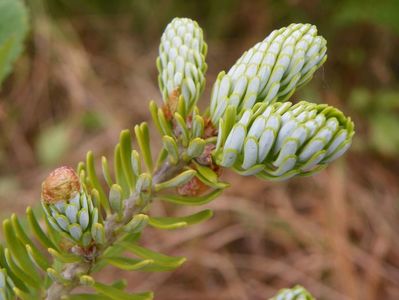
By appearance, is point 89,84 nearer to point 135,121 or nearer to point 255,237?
point 135,121

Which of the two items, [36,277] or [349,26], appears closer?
[36,277]

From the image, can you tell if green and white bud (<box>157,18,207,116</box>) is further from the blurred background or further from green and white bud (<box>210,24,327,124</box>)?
the blurred background

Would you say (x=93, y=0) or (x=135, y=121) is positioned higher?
(x=93, y=0)

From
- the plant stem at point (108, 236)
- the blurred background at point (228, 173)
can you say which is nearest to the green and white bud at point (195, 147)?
the plant stem at point (108, 236)

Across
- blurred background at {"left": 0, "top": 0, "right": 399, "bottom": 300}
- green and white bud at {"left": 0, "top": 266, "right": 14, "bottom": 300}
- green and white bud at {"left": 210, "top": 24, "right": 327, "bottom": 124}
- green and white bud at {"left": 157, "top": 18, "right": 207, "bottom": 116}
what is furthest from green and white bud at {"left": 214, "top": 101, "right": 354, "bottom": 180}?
blurred background at {"left": 0, "top": 0, "right": 399, "bottom": 300}

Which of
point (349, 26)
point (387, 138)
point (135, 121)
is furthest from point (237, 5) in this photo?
point (387, 138)

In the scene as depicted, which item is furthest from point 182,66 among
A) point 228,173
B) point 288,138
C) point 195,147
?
point 228,173

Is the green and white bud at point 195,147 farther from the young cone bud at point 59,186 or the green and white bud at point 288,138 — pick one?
the young cone bud at point 59,186
